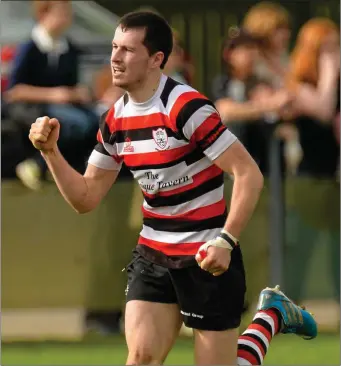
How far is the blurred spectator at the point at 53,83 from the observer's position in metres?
9.55

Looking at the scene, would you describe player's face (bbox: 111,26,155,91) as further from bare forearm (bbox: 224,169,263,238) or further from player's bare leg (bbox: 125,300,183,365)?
player's bare leg (bbox: 125,300,183,365)

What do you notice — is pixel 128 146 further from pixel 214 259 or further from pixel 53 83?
pixel 53 83

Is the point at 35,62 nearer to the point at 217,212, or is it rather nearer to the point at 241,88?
the point at 241,88

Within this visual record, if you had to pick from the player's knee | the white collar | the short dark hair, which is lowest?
the player's knee

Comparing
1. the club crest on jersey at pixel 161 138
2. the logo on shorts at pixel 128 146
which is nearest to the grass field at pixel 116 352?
the logo on shorts at pixel 128 146

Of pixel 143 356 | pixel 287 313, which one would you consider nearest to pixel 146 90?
pixel 143 356

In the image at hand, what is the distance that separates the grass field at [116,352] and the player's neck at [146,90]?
3001mm

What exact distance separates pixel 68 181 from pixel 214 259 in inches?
34.5

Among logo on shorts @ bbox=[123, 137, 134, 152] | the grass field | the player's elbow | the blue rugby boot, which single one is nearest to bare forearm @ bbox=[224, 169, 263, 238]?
the player's elbow

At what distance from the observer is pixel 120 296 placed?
984 cm

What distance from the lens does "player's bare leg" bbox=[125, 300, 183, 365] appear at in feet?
19.8

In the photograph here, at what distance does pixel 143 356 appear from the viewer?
19.9ft

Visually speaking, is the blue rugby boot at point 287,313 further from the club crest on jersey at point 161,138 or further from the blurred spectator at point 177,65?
the blurred spectator at point 177,65

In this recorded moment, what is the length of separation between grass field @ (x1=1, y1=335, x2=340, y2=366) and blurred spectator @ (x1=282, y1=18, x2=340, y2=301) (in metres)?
0.78
